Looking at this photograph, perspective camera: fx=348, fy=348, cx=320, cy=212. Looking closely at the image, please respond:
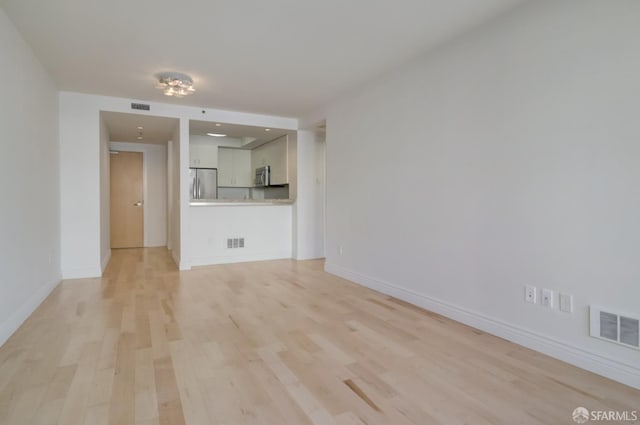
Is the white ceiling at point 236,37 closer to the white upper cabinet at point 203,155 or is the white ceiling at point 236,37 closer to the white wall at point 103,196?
the white wall at point 103,196

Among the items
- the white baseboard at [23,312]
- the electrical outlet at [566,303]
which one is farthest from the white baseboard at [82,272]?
the electrical outlet at [566,303]

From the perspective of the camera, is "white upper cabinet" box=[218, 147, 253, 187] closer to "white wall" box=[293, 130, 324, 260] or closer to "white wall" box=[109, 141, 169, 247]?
"white wall" box=[109, 141, 169, 247]

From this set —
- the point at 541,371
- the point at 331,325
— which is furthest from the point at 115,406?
the point at 541,371

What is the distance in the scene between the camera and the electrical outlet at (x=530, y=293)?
2322 millimetres

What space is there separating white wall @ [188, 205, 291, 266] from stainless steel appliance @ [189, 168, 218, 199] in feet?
5.86

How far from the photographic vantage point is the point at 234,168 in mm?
7555

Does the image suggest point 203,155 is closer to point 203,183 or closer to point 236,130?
point 203,183

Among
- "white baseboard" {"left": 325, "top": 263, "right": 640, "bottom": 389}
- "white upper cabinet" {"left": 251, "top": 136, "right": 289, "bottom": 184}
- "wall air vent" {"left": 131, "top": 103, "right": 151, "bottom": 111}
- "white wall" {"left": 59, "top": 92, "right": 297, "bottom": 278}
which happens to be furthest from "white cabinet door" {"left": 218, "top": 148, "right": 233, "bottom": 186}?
"white baseboard" {"left": 325, "top": 263, "right": 640, "bottom": 389}

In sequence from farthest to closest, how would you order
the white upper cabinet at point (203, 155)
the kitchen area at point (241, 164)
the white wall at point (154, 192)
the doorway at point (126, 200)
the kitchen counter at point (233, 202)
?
the white wall at point (154, 192)
the doorway at point (126, 200)
the white upper cabinet at point (203, 155)
the kitchen area at point (241, 164)
the kitchen counter at point (233, 202)

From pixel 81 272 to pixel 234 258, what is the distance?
6.66ft

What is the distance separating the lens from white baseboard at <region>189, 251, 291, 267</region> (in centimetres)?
534

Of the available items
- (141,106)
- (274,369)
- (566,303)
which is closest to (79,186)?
(141,106)

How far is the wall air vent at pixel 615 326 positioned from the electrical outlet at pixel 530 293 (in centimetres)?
32

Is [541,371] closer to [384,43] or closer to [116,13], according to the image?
[384,43]
